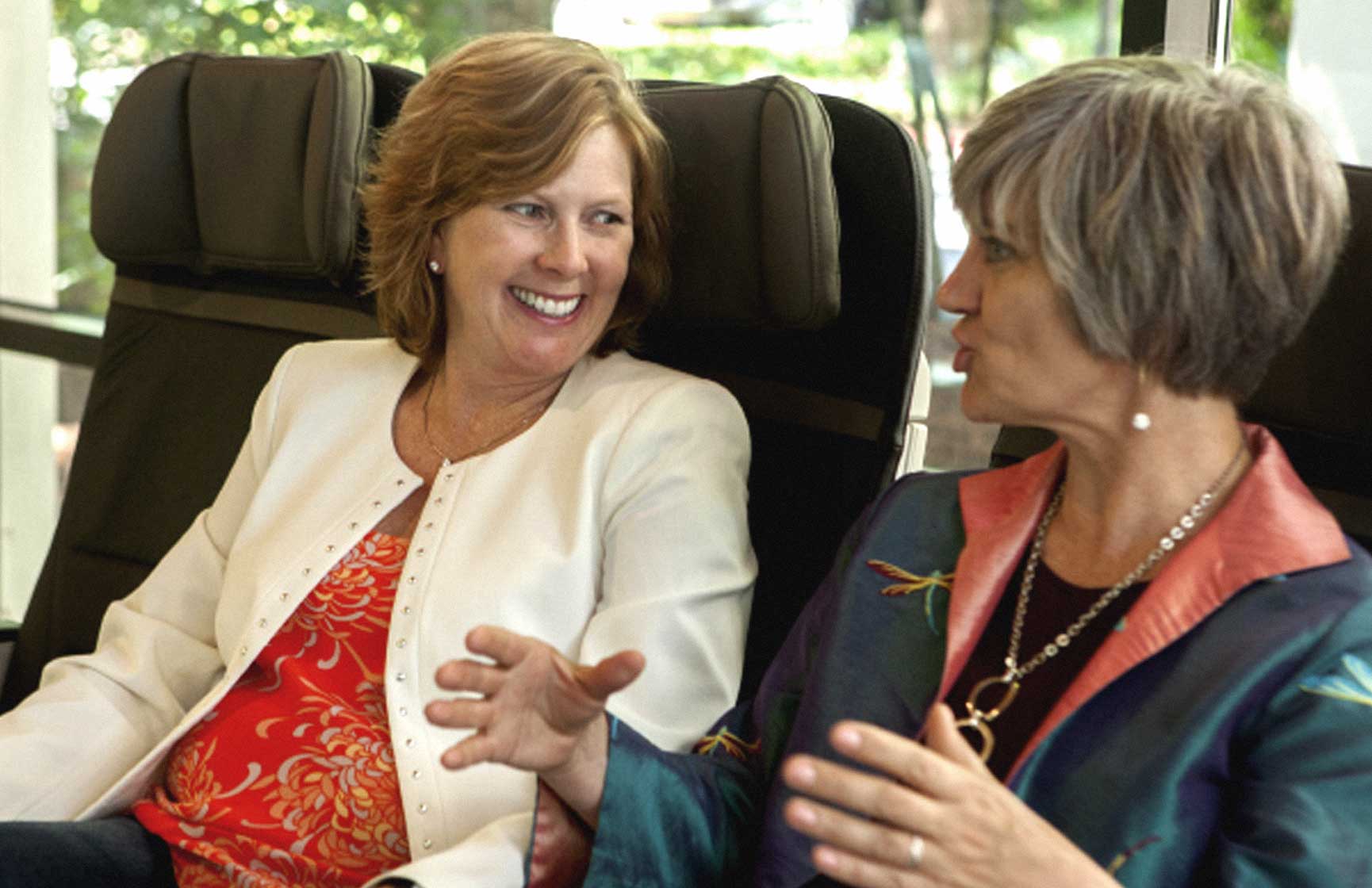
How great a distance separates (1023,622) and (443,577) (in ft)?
1.95

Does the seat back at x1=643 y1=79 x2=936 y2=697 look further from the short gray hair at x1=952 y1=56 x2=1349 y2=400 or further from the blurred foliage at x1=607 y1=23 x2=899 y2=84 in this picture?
the blurred foliage at x1=607 y1=23 x2=899 y2=84

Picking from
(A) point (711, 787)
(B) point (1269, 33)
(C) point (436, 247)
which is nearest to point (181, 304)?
(C) point (436, 247)

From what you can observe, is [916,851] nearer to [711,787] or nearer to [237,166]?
[711,787]

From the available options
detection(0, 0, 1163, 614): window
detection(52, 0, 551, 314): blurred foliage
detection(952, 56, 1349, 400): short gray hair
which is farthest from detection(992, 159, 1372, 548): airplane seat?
detection(52, 0, 551, 314): blurred foliage

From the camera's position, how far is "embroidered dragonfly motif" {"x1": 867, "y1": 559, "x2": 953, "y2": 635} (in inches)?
54.7

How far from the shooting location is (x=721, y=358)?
1.84m

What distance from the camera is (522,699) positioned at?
1.20 meters

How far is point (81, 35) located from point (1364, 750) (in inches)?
136

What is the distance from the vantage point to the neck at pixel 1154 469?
125 centimetres

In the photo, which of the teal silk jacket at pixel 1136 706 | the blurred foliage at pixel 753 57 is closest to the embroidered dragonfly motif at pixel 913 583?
the teal silk jacket at pixel 1136 706

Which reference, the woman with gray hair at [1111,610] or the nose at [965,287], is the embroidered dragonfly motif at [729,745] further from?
the nose at [965,287]

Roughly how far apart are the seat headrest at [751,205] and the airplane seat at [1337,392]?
1.48ft

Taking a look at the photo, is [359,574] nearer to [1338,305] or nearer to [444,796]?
[444,796]

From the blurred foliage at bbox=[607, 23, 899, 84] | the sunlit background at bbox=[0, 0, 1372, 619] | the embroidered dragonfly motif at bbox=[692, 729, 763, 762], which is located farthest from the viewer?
the blurred foliage at bbox=[607, 23, 899, 84]
